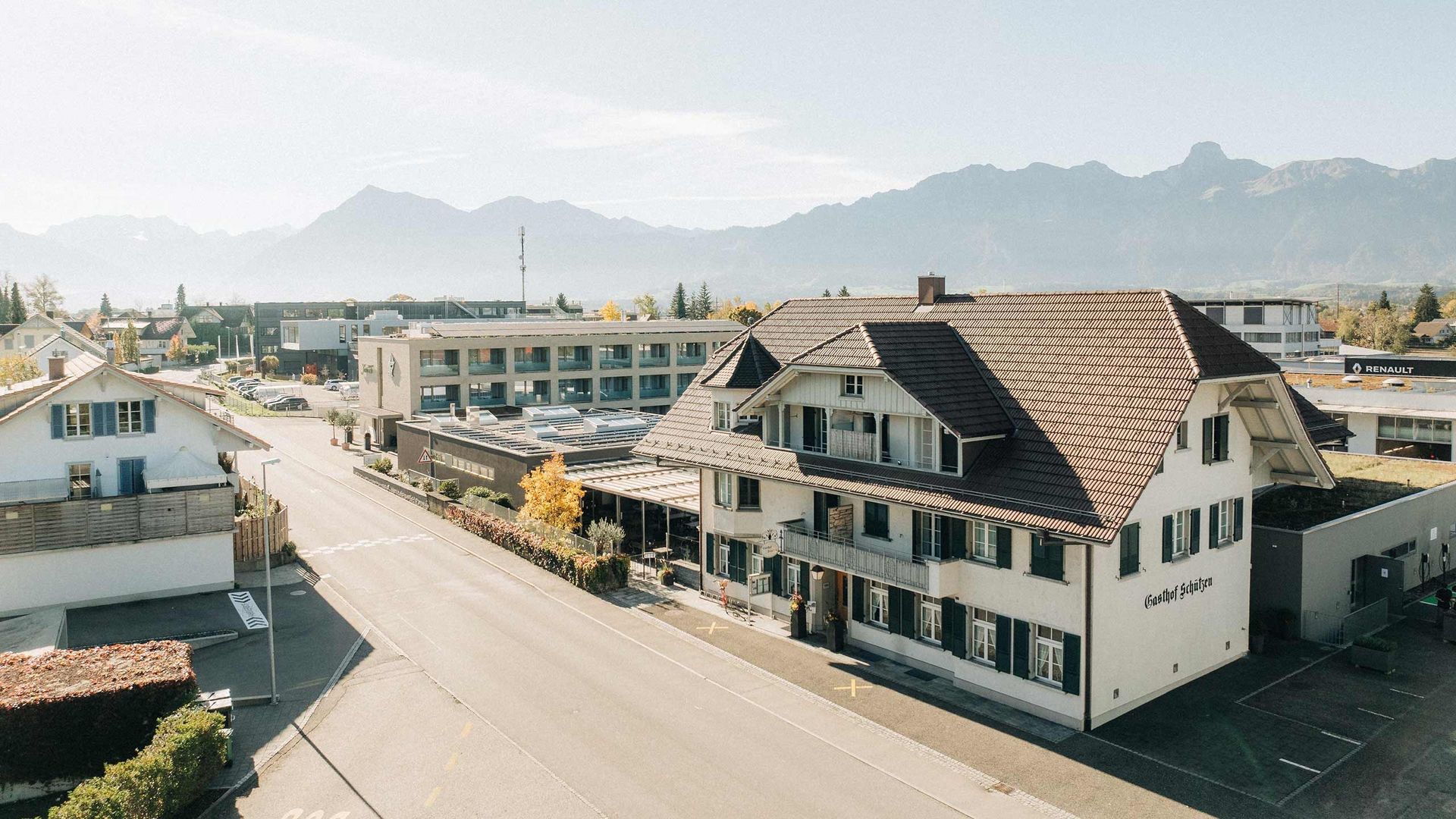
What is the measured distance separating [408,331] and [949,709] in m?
69.6

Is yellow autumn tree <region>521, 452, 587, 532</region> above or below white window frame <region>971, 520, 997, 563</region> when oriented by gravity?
below

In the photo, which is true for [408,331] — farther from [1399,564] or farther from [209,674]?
[1399,564]

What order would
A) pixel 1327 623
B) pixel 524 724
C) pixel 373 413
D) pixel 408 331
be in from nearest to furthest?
pixel 524 724
pixel 1327 623
pixel 373 413
pixel 408 331

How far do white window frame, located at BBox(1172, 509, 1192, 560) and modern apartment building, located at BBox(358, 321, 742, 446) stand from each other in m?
55.7

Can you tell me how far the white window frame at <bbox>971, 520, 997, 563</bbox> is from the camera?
27.0 metres

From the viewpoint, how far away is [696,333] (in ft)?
292

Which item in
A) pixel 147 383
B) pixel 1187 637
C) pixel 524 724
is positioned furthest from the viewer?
pixel 147 383

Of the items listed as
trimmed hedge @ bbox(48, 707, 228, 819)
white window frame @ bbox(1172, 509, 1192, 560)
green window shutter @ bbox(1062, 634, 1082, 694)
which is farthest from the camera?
white window frame @ bbox(1172, 509, 1192, 560)

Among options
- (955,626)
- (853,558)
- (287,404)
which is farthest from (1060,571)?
(287,404)

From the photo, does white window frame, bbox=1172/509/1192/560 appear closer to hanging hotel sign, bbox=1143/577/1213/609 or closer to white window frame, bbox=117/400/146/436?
hanging hotel sign, bbox=1143/577/1213/609

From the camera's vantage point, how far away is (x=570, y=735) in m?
25.2

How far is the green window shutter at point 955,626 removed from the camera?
27734 mm

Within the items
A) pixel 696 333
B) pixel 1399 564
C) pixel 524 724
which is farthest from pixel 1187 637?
pixel 696 333

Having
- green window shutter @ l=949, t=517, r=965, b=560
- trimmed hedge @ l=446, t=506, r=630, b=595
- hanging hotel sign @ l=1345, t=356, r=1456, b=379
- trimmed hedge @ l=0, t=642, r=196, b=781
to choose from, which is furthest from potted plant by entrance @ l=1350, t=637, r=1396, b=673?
hanging hotel sign @ l=1345, t=356, r=1456, b=379
